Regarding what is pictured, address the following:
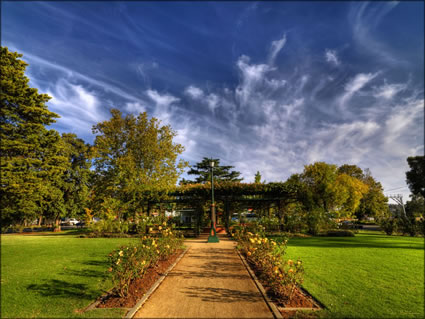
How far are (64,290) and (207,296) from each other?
3.04 m

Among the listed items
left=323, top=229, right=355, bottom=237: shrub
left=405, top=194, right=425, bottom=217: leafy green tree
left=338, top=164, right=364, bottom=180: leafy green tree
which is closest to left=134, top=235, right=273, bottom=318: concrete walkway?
left=323, top=229, right=355, bottom=237: shrub

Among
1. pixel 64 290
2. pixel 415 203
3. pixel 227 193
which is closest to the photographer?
pixel 64 290

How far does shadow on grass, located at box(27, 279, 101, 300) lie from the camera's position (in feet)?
12.8

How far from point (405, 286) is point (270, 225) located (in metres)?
11.5

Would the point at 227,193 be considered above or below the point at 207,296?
above

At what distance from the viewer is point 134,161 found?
58.9 feet

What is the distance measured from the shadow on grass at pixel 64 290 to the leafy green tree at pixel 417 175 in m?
47.7

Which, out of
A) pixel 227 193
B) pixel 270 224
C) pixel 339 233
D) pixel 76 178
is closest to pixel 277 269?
pixel 227 193

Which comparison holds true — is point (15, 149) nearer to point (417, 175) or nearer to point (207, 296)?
point (207, 296)

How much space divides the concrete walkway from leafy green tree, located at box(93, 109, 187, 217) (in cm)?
1055

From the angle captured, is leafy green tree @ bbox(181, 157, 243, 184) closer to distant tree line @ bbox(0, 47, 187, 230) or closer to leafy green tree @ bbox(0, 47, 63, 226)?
distant tree line @ bbox(0, 47, 187, 230)

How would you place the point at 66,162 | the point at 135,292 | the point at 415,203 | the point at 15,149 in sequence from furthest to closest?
the point at 415,203, the point at 66,162, the point at 15,149, the point at 135,292

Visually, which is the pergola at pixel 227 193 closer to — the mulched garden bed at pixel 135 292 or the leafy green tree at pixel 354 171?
the mulched garden bed at pixel 135 292

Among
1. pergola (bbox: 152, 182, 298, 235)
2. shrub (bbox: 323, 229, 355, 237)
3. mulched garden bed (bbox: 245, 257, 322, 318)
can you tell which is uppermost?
pergola (bbox: 152, 182, 298, 235)
